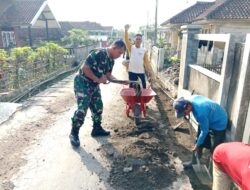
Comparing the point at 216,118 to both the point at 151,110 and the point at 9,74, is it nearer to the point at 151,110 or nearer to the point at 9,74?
the point at 151,110

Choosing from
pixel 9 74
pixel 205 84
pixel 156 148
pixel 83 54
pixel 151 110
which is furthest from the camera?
pixel 83 54

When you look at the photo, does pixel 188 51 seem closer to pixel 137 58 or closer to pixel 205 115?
pixel 137 58

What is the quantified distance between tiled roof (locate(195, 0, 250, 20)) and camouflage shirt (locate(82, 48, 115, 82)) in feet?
38.2

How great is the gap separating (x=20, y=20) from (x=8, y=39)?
1788 millimetres

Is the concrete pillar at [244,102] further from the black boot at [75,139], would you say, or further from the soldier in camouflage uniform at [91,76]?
the black boot at [75,139]

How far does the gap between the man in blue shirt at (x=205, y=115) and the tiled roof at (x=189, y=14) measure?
1830cm

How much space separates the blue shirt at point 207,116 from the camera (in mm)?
3531

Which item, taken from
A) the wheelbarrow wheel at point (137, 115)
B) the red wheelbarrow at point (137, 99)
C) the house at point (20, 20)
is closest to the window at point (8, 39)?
the house at point (20, 20)

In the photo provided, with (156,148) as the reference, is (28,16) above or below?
above

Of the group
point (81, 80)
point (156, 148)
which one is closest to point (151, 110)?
point (156, 148)

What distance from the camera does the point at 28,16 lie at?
19.0 metres

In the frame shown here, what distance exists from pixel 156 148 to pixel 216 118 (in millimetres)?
1196

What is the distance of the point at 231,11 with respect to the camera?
1455 centimetres

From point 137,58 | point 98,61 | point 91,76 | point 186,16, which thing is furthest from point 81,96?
point 186,16
